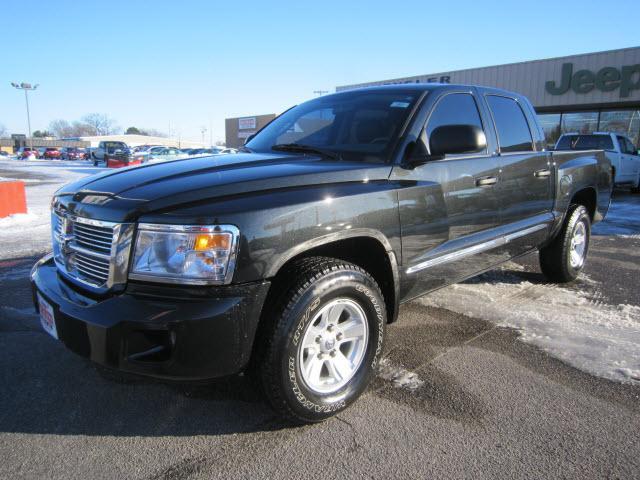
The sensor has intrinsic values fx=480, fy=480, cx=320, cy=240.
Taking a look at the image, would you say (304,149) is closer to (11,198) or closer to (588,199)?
(588,199)

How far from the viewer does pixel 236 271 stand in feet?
6.99

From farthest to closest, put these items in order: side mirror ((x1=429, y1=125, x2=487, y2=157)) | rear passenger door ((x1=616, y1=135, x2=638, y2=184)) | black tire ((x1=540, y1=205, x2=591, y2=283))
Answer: rear passenger door ((x1=616, y1=135, x2=638, y2=184))
black tire ((x1=540, y1=205, x2=591, y2=283))
side mirror ((x1=429, y1=125, x2=487, y2=157))

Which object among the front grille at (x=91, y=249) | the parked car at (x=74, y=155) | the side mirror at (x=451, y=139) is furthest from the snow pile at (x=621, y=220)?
the parked car at (x=74, y=155)

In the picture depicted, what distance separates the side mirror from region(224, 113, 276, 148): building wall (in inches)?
1782

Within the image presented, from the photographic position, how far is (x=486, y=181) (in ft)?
11.5

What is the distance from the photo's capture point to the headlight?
2104mm

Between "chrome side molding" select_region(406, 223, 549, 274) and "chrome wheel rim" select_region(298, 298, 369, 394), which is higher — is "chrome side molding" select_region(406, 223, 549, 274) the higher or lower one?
the higher one

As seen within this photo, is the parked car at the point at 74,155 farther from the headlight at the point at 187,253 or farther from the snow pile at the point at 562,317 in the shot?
the headlight at the point at 187,253

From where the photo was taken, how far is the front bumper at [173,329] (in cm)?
205

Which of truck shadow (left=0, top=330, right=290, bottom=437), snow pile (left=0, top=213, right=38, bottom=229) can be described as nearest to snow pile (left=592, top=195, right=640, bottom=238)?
truck shadow (left=0, top=330, right=290, bottom=437)

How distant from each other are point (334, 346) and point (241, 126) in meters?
50.4

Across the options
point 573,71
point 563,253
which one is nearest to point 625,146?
point 573,71

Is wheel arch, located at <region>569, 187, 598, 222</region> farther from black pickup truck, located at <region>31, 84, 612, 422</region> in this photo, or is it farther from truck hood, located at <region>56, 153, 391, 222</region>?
truck hood, located at <region>56, 153, 391, 222</region>

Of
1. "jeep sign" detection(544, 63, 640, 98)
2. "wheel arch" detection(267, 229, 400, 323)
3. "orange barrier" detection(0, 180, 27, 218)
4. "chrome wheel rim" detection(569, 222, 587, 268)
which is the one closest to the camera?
"wheel arch" detection(267, 229, 400, 323)
